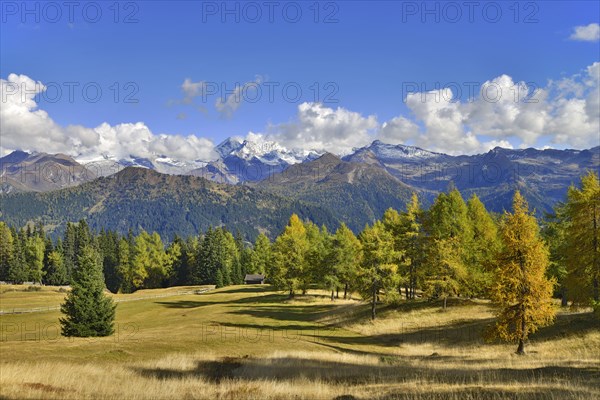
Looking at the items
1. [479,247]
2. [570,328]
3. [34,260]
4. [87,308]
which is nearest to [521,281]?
[570,328]

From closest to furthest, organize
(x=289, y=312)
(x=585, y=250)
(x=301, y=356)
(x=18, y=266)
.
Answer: (x=301, y=356), (x=585, y=250), (x=289, y=312), (x=18, y=266)

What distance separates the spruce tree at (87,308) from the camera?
42.2 meters

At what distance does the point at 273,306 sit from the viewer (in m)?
73.8

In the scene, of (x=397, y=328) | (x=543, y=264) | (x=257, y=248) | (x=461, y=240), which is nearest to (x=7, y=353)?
(x=543, y=264)

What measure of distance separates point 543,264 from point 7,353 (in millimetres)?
36085

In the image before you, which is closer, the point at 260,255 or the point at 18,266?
the point at 18,266

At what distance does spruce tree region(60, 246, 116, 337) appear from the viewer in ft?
138

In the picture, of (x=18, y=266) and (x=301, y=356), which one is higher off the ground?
(x=18, y=266)

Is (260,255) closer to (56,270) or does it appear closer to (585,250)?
(56,270)

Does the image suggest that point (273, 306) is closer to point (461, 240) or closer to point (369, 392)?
point (461, 240)

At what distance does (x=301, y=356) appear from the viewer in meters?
31.3

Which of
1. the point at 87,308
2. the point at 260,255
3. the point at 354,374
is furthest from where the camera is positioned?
the point at 260,255

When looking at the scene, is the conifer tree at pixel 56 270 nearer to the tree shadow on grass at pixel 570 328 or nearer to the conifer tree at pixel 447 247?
the conifer tree at pixel 447 247

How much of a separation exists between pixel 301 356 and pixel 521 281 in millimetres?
17901
